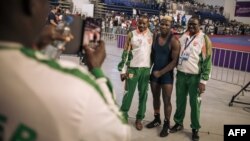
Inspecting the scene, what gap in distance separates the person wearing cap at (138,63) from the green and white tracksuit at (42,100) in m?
3.83

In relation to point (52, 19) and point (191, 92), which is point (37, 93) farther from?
point (52, 19)

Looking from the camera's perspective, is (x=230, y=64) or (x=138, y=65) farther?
(x=230, y=64)

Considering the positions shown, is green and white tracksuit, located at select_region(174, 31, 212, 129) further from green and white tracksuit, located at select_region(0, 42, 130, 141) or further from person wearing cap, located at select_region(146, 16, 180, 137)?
green and white tracksuit, located at select_region(0, 42, 130, 141)

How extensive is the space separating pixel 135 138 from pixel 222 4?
30.6m

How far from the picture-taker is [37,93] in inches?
33.0

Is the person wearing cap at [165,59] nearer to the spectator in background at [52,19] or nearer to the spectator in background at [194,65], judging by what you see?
the spectator in background at [194,65]

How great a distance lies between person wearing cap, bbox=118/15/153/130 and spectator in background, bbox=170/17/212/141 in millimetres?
481

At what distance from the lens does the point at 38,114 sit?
0.84 m

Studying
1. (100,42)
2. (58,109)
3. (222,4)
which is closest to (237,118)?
(100,42)

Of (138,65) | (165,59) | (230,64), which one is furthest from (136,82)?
(230,64)

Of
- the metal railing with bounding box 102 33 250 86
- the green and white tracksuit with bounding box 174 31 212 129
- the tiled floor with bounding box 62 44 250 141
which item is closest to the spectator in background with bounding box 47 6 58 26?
the tiled floor with bounding box 62 44 250 141

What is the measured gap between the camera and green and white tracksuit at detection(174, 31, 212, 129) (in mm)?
4426

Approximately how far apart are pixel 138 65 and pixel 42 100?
3901 millimetres

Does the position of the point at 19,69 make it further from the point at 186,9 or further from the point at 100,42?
the point at 186,9
